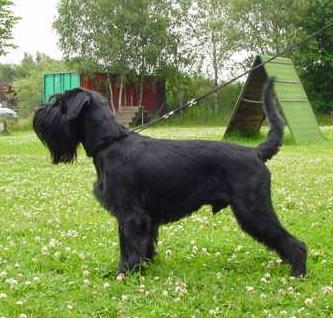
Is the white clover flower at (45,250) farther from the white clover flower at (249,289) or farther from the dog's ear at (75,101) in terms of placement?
the white clover flower at (249,289)

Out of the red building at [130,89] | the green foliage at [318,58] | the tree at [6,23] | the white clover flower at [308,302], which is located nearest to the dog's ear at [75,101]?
the white clover flower at [308,302]

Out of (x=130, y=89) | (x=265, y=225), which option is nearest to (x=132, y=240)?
(x=265, y=225)

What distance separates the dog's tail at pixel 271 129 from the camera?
6.21m

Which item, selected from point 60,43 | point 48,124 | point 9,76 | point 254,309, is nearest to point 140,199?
point 48,124

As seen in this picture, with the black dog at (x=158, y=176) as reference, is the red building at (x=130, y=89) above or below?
above

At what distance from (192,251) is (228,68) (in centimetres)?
4728

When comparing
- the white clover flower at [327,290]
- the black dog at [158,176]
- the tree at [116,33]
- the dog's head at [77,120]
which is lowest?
the white clover flower at [327,290]

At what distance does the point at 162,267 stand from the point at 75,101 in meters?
1.98

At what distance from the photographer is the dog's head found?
240 inches

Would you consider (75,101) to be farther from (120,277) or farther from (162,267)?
(162,267)

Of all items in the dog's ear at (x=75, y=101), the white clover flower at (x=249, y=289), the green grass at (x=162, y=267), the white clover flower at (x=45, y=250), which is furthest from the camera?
the white clover flower at (x=45, y=250)

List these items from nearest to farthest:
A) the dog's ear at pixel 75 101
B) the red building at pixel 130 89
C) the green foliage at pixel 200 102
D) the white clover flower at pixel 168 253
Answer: the dog's ear at pixel 75 101 < the white clover flower at pixel 168 253 < the green foliage at pixel 200 102 < the red building at pixel 130 89

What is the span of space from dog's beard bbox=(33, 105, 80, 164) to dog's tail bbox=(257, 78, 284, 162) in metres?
1.98

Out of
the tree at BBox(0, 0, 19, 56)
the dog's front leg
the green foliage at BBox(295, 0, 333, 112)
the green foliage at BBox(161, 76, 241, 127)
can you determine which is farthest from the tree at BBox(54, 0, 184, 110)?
the dog's front leg
